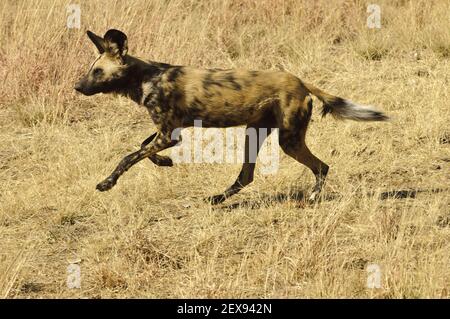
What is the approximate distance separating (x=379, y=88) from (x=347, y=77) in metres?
0.43

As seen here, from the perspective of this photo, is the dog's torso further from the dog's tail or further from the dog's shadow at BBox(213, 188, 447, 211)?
the dog's shadow at BBox(213, 188, 447, 211)

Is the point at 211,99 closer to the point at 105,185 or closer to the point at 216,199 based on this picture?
the point at 216,199

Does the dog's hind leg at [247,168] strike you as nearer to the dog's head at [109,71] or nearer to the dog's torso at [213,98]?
the dog's torso at [213,98]

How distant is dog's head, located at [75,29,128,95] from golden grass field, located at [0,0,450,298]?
74 centimetres

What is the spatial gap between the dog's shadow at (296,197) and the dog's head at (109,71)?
3.79 feet

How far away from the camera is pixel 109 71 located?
646 centimetres

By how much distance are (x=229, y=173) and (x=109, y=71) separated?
1.26 m

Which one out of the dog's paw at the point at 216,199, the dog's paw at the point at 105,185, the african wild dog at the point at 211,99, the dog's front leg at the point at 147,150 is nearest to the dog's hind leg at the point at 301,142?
the african wild dog at the point at 211,99

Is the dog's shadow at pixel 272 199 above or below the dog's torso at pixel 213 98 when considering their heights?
below

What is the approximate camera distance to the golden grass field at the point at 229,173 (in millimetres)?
5012

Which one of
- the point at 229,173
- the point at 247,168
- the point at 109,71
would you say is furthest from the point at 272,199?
the point at 109,71

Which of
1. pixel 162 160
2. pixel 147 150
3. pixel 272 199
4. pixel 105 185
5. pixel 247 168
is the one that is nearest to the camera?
pixel 105 185

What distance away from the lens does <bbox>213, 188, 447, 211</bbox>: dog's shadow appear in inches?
247
